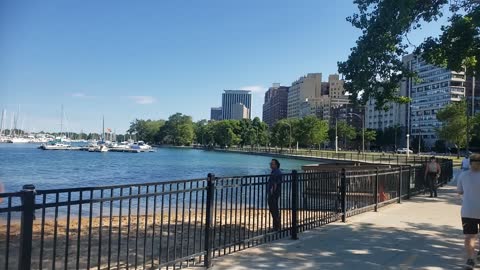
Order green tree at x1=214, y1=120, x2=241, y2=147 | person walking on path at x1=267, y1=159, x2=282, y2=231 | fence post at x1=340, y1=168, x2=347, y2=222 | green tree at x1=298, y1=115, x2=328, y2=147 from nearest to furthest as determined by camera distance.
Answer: person walking on path at x1=267, y1=159, x2=282, y2=231 → fence post at x1=340, y1=168, x2=347, y2=222 → green tree at x1=298, y1=115, x2=328, y2=147 → green tree at x1=214, y1=120, x2=241, y2=147

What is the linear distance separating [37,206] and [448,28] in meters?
14.4

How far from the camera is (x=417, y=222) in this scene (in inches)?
462

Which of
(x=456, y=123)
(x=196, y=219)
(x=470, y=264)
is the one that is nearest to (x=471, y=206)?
(x=470, y=264)

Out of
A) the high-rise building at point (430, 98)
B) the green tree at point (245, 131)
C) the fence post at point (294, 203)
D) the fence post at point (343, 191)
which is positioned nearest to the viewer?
the fence post at point (294, 203)

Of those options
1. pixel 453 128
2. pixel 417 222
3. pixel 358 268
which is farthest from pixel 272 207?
pixel 453 128

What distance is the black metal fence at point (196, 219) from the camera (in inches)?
229

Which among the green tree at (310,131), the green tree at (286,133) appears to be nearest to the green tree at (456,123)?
the green tree at (310,131)

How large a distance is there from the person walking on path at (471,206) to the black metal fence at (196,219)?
10.4 feet

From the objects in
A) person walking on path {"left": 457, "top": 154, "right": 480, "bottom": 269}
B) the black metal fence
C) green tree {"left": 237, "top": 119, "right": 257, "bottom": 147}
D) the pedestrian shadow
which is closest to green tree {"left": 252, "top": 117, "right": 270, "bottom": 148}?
green tree {"left": 237, "top": 119, "right": 257, "bottom": 147}

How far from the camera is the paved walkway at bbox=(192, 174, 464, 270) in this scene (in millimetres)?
7320

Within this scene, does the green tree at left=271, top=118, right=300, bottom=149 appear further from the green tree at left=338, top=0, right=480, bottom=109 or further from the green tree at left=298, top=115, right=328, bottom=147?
the green tree at left=338, top=0, right=480, bottom=109

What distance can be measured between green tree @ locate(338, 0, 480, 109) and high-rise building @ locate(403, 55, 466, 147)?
141589 mm

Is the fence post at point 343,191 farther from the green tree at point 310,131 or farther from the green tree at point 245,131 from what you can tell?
the green tree at point 245,131

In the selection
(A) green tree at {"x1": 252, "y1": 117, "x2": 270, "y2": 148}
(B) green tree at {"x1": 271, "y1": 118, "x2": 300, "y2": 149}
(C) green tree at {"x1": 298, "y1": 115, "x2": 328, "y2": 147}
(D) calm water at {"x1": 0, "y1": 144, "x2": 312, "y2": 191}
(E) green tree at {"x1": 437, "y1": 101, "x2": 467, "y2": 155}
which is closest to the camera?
(D) calm water at {"x1": 0, "y1": 144, "x2": 312, "y2": 191}
